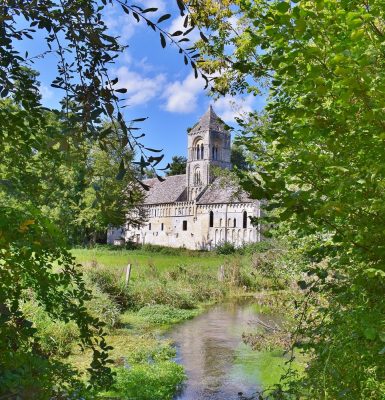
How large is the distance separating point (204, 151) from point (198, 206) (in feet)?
24.8

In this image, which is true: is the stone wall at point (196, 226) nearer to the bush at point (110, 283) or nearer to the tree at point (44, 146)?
the bush at point (110, 283)

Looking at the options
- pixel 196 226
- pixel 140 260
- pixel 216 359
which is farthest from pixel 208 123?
pixel 216 359

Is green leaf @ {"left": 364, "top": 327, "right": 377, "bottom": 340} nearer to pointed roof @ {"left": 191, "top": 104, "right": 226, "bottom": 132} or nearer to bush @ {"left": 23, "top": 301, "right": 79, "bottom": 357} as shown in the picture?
bush @ {"left": 23, "top": 301, "right": 79, "bottom": 357}

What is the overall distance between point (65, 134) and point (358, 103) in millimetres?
1452

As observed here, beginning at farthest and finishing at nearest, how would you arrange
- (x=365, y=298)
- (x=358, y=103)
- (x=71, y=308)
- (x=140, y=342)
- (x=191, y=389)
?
1. (x=140, y=342)
2. (x=191, y=389)
3. (x=71, y=308)
4. (x=365, y=298)
5. (x=358, y=103)

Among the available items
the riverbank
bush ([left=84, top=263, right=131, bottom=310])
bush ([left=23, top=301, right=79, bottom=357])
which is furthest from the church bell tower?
bush ([left=23, top=301, right=79, bottom=357])

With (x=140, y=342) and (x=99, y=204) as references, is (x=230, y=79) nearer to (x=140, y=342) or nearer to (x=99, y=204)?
(x=99, y=204)

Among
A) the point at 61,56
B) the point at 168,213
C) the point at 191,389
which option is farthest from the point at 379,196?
the point at 168,213

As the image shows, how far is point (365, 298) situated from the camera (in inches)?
110

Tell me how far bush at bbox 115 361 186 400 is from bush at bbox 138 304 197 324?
5.80 metres

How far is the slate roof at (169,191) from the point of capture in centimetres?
6388

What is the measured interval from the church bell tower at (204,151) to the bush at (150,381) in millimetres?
50618

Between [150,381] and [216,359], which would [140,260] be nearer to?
[216,359]

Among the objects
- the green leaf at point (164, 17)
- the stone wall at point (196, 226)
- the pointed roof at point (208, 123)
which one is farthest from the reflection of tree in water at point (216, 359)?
the pointed roof at point (208, 123)
